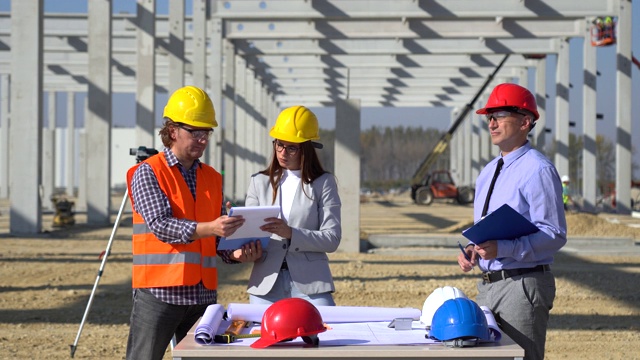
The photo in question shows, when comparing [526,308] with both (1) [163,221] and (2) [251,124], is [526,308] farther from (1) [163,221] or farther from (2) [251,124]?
(2) [251,124]

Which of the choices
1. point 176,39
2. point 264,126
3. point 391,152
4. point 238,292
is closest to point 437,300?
point 238,292

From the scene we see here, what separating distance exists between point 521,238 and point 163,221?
5.06ft

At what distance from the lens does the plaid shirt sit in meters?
4.15

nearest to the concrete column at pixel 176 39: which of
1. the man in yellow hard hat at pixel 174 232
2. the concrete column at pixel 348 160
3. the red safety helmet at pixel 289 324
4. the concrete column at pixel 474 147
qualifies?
the concrete column at pixel 348 160

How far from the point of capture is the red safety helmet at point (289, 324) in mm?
3477

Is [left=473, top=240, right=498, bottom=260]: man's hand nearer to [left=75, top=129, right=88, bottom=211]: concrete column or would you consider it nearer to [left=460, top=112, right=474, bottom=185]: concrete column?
[left=75, top=129, right=88, bottom=211]: concrete column

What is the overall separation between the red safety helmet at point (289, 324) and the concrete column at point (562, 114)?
26.5 metres

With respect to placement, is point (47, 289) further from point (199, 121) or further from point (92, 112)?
point (92, 112)

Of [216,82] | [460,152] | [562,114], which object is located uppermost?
[216,82]

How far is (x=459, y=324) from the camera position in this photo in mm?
3465

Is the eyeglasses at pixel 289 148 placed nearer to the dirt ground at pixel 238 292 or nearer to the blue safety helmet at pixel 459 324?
the blue safety helmet at pixel 459 324

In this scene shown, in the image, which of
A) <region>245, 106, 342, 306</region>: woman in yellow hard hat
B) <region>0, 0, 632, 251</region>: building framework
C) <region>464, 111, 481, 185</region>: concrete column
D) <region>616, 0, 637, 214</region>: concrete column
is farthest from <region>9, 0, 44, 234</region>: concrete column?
<region>464, 111, 481, 185</region>: concrete column

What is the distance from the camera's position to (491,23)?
24.2 m

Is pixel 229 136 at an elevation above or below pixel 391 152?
above
